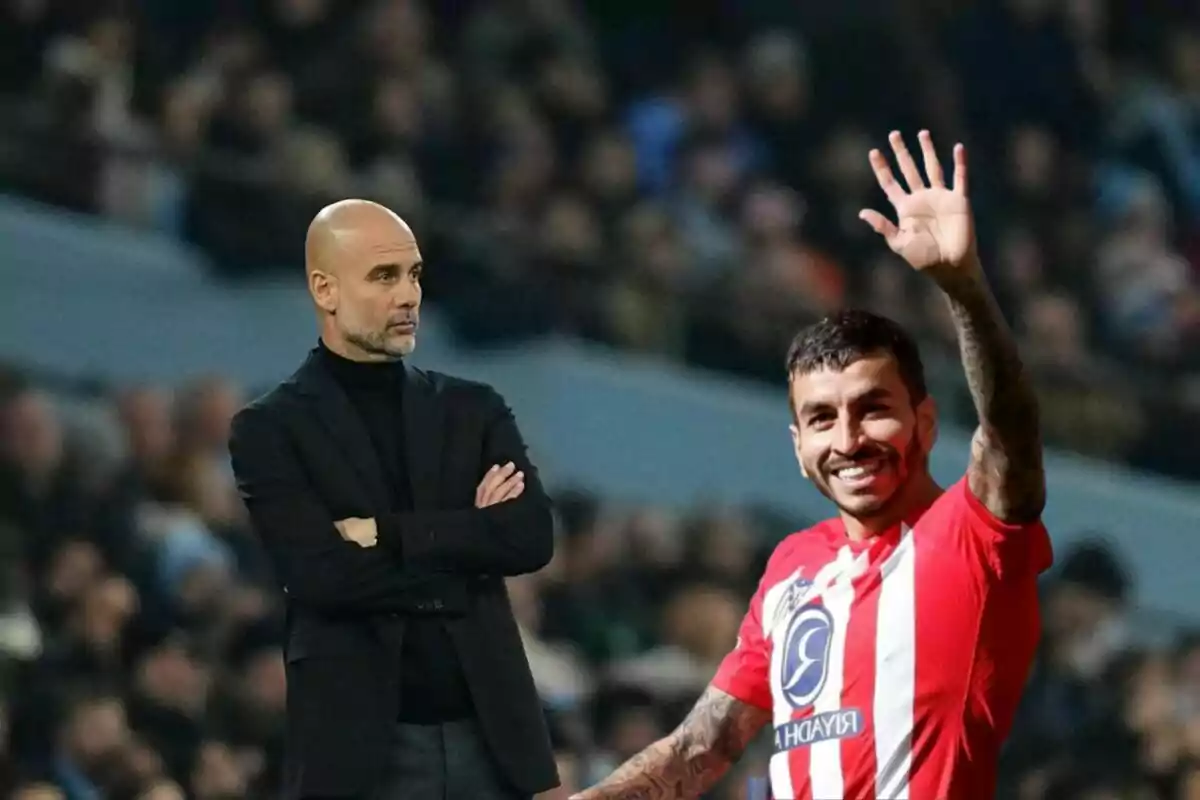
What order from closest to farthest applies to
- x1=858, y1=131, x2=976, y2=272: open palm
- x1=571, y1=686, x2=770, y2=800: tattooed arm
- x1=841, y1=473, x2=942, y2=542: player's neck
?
1. x1=858, y1=131, x2=976, y2=272: open palm
2. x1=841, y1=473, x2=942, y2=542: player's neck
3. x1=571, y1=686, x2=770, y2=800: tattooed arm

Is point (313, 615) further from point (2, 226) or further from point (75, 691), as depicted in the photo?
point (2, 226)

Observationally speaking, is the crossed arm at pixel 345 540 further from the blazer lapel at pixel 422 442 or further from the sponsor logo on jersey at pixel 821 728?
the sponsor logo on jersey at pixel 821 728

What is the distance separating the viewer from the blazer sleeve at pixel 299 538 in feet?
13.1

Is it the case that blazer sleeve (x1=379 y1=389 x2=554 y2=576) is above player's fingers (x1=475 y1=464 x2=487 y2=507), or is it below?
below

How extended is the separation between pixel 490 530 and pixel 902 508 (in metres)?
0.68

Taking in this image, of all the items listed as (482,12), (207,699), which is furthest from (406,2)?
(207,699)

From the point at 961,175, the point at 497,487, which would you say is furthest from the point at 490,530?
the point at 961,175

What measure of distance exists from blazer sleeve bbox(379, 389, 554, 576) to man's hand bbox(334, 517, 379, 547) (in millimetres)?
16

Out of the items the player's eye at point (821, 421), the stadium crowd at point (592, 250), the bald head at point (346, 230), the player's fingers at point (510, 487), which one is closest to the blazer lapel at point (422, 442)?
the player's fingers at point (510, 487)

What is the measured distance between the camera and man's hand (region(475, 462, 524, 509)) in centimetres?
416

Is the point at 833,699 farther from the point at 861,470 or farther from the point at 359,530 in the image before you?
the point at 359,530

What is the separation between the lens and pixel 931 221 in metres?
3.81

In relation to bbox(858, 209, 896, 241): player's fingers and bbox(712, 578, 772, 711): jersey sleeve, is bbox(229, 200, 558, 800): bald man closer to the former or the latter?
bbox(712, 578, 772, 711): jersey sleeve

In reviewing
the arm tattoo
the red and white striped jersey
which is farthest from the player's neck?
the arm tattoo
